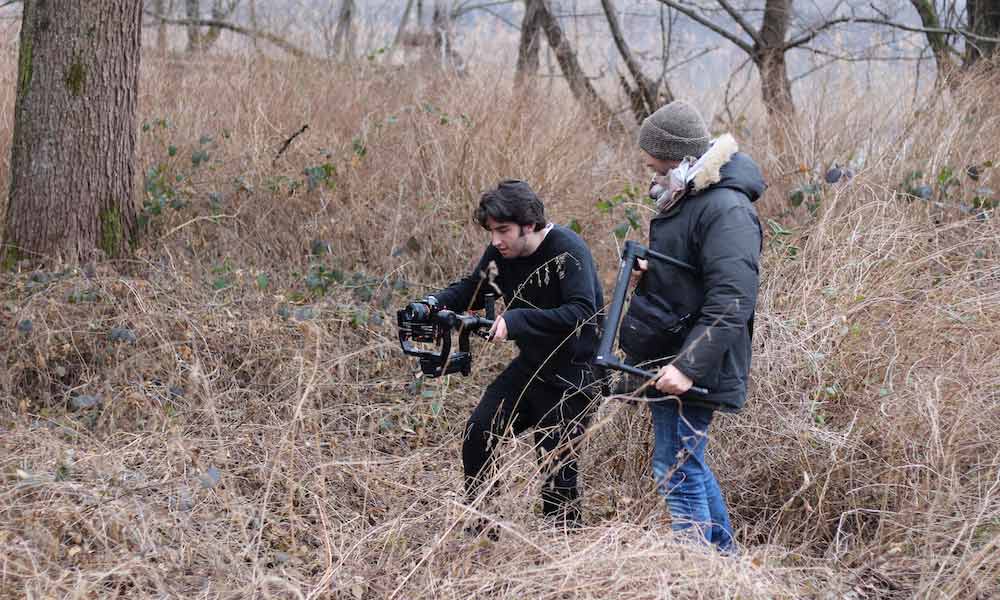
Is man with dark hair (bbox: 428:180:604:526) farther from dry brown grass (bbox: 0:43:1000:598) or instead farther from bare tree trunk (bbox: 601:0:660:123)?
bare tree trunk (bbox: 601:0:660:123)

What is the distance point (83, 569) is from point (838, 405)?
10.2 feet

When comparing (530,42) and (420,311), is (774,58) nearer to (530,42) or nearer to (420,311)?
(530,42)

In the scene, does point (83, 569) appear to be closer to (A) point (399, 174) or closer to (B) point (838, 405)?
(B) point (838, 405)

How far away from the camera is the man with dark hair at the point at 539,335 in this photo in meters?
3.22

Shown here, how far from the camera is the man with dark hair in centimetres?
322

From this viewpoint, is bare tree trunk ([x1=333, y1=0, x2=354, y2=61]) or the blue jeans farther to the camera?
bare tree trunk ([x1=333, y1=0, x2=354, y2=61])

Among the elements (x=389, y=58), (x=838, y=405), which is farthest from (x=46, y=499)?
(x=389, y=58)

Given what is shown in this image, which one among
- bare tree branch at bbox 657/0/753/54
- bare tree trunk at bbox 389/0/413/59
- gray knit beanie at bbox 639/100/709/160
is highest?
bare tree branch at bbox 657/0/753/54

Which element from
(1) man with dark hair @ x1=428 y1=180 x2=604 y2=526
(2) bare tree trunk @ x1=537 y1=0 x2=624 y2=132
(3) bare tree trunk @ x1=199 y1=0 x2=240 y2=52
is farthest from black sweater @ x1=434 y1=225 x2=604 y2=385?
(3) bare tree trunk @ x1=199 y1=0 x2=240 y2=52

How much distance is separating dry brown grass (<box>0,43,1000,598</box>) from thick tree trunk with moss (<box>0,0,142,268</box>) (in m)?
0.32

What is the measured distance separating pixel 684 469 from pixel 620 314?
593 mm

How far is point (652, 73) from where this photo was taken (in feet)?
29.9

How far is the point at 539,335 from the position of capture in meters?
3.24

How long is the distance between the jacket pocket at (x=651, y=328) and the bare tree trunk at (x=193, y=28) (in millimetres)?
6295
